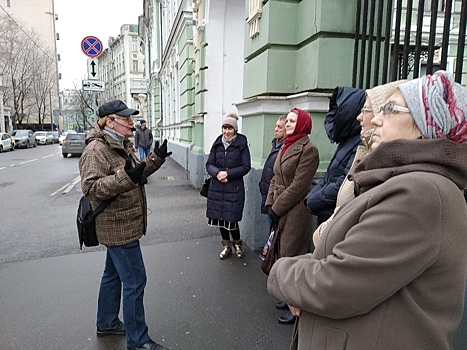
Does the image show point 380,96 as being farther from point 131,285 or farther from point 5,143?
point 5,143

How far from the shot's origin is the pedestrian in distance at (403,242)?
1028mm

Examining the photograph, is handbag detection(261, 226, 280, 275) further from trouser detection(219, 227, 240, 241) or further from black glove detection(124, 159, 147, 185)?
black glove detection(124, 159, 147, 185)

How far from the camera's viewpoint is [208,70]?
7539mm

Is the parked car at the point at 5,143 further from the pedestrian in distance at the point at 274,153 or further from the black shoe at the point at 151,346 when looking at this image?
the black shoe at the point at 151,346

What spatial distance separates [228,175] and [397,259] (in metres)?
3.15

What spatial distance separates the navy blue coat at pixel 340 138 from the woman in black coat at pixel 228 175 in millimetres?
1670

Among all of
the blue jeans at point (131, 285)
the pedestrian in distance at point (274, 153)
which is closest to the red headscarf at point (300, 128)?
the pedestrian in distance at point (274, 153)

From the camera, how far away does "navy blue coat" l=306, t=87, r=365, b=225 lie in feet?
7.81

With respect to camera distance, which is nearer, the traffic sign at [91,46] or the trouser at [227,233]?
the trouser at [227,233]

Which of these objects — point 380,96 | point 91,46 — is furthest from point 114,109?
point 91,46

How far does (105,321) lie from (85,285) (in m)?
1.07

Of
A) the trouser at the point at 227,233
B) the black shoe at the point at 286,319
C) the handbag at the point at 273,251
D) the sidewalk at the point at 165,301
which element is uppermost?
the handbag at the point at 273,251

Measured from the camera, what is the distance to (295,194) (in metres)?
3.03

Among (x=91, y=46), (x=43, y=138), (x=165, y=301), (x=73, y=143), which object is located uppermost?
(x=91, y=46)
